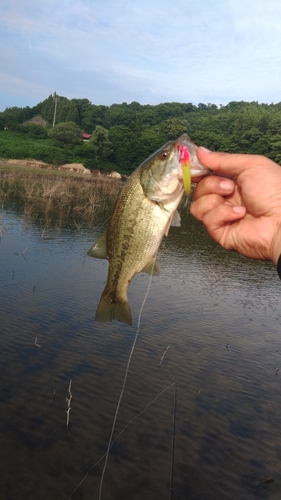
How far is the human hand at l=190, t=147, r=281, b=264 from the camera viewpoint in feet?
9.44

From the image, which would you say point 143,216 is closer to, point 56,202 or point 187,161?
point 187,161

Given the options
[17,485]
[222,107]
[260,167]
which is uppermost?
[222,107]

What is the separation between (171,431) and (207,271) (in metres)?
8.96

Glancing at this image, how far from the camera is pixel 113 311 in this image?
10.7 ft

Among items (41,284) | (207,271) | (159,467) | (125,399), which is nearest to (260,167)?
(159,467)

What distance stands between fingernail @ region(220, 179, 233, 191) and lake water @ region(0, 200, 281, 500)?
3432mm

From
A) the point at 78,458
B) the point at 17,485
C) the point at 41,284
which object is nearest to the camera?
the point at 17,485

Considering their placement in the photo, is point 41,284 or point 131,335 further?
point 41,284

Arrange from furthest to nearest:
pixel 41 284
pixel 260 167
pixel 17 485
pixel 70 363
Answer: pixel 41 284, pixel 70 363, pixel 17 485, pixel 260 167

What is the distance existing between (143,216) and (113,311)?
84cm

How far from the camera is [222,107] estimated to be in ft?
375

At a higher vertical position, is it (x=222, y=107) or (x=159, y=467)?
(x=222, y=107)

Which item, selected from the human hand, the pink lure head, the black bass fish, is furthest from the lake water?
the pink lure head

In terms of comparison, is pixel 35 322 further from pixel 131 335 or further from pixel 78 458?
pixel 78 458
